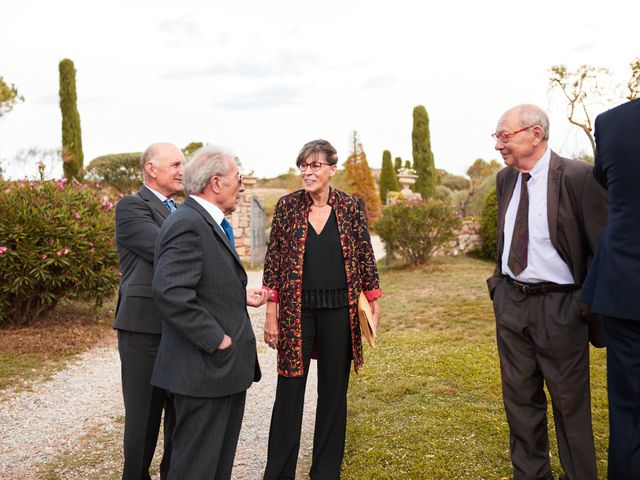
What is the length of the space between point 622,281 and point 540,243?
655 mm

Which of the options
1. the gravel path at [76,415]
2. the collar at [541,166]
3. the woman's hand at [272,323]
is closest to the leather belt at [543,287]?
the collar at [541,166]

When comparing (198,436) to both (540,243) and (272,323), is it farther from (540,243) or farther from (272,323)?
(540,243)

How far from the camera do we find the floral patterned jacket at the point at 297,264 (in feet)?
11.6

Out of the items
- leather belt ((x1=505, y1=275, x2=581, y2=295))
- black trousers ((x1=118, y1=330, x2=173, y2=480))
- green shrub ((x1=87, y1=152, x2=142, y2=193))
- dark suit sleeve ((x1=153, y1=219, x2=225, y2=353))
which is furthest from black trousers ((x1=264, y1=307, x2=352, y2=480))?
green shrub ((x1=87, y1=152, x2=142, y2=193))

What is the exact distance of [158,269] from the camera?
2525mm

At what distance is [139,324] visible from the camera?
123 inches

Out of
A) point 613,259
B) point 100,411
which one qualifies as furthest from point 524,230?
point 100,411

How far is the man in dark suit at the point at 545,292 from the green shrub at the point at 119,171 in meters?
28.8

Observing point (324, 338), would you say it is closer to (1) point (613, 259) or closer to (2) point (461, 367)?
(1) point (613, 259)

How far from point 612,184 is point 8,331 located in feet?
25.1

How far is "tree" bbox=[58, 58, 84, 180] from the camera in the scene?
25844mm

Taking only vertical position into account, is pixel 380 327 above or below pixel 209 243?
below

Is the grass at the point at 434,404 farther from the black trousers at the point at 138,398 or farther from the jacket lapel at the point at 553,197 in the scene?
the jacket lapel at the point at 553,197

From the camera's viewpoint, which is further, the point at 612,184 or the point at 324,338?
the point at 324,338
